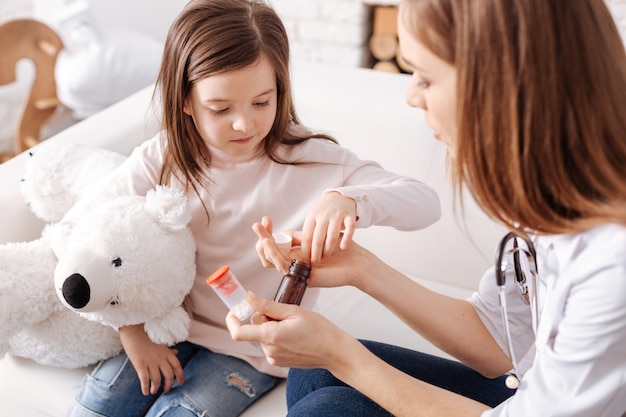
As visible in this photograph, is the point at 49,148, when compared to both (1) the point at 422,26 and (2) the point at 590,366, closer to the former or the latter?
(1) the point at 422,26

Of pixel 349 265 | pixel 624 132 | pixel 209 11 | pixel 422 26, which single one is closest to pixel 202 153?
pixel 209 11

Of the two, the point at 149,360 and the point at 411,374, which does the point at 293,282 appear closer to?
the point at 411,374

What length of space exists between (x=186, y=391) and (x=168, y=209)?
30cm

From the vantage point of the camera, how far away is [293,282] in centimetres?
107

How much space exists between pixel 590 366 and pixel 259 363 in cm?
64

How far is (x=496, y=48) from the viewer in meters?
0.80

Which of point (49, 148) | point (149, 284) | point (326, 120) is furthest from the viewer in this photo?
point (326, 120)

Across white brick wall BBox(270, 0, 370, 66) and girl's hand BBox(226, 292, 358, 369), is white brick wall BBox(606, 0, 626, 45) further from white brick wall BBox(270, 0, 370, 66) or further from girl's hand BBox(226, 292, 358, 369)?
girl's hand BBox(226, 292, 358, 369)

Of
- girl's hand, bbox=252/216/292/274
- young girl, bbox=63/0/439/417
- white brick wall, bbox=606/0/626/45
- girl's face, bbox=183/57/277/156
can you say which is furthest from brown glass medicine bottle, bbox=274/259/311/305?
white brick wall, bbox=606/0/626/45

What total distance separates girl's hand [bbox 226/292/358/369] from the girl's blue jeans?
0.23 feet

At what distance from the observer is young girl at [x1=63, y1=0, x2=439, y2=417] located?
4.01ft

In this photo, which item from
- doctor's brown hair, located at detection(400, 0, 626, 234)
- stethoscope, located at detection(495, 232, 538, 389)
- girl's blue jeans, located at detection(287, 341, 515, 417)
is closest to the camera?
doctor's brown hair, located at detection(400, 0, 626, 234)

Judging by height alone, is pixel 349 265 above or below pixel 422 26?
below

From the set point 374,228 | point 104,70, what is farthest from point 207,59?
point 104,70
